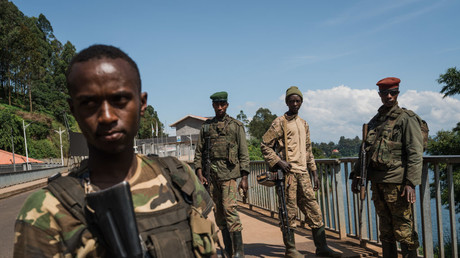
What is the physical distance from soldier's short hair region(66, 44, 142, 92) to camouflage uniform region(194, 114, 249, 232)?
3807 millimetres

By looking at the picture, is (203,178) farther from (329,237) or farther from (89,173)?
(89,173)

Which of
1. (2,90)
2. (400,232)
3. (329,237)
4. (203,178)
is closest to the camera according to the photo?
(400,232)

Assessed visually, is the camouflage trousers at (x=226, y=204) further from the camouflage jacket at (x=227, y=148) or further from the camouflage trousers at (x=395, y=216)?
the camouflage trousers at (x=395, y=216)

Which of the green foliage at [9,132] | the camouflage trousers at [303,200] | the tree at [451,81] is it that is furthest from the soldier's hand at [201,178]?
the green foliage at [9,132]

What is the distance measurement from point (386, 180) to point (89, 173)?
11.3 ft

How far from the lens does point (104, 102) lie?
1.34m

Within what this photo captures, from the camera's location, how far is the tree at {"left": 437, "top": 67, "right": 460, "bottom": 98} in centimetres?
2252

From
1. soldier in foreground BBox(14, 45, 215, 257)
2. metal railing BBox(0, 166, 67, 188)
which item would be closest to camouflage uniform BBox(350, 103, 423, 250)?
soldier in foreground BBox(14, 45, 215, 257)

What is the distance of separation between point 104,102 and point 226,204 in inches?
156

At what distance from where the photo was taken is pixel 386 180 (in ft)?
13.3

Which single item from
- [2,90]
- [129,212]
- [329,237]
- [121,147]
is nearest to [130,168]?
[121,147]

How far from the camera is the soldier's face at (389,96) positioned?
4.18 metres

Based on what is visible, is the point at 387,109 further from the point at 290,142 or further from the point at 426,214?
the point at 290,142

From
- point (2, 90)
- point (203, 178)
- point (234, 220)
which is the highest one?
point (2, 90)
